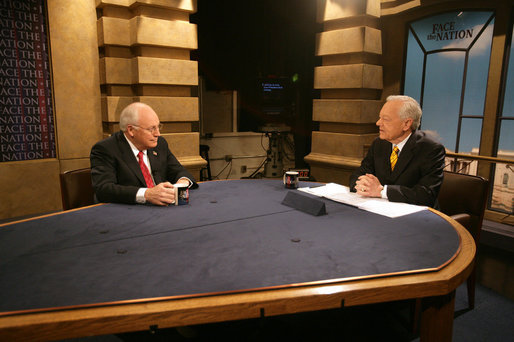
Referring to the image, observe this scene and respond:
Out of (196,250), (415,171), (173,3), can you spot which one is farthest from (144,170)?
(173,3)

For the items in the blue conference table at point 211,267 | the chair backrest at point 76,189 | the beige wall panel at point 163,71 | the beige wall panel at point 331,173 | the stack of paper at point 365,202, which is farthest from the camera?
the beige wall panel at point 331,173

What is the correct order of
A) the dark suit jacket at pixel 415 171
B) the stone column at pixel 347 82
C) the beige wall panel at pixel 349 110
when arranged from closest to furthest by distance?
the dark suit jacket at pixel 415 171, the stone column at pixel 347 82, the beige wall panel at pixel 349 110

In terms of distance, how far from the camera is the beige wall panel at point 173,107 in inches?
145

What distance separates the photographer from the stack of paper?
5.70 feet

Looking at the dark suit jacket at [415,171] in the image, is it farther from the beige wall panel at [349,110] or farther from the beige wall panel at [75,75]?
the beige wall panel at [75,75]

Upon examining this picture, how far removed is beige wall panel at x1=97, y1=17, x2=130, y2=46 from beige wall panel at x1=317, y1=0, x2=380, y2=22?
6.91ft

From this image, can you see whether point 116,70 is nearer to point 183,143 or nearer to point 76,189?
point 183,143

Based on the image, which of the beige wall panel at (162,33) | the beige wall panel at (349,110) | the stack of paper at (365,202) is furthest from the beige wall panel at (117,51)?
the stack of paper at (365,202)

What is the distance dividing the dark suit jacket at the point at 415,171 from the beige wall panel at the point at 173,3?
8.33 ft

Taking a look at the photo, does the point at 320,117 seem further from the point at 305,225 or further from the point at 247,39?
the point at 305,225

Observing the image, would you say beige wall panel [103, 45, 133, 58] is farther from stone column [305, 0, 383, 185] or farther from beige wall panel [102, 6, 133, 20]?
stone column [305, 0, 383, 185]

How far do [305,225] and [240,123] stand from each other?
5.04 metres

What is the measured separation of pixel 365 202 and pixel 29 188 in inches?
137

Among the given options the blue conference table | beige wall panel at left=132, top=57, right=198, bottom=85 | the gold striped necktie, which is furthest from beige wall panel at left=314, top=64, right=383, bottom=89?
the blue conference table
